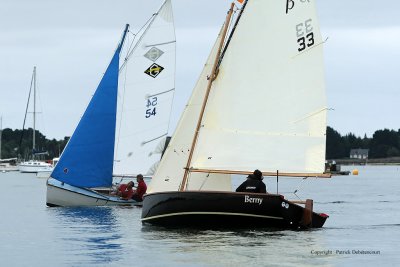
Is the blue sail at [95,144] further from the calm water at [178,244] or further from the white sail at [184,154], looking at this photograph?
the white sail at [184,154]

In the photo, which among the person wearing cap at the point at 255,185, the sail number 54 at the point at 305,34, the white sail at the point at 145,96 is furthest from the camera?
the white sail at the point at 145,96

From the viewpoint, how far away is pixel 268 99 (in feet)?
126

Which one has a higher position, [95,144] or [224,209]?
[95,144]

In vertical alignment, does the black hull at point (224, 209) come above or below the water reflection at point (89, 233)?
above

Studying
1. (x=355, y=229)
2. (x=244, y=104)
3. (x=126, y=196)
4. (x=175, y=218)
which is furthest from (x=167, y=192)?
(x=126, y=196)

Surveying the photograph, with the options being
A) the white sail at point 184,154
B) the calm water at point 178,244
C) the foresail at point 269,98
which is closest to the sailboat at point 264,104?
the foresail at point 269,98

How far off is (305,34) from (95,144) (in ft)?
68.8

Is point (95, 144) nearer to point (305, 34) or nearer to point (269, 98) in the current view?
point (269, 98)

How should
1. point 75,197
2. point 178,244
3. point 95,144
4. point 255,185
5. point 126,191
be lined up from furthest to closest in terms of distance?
point 95,144
point 75,197
point 126,191
point 255,185
point 178,244

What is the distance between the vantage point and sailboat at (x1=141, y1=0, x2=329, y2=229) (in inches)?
1485

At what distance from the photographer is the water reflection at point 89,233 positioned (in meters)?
31.9

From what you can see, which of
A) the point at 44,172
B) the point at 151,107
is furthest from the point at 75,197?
the point at 44,172

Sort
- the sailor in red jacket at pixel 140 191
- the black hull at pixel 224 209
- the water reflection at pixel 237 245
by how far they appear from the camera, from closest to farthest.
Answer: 1. the water reflection at pixel 237 245
2. the black hull at pixel 224 209
3. the sailor in red jacket at pixel 140 191

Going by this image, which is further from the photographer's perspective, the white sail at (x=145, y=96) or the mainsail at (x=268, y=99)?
the white sail at (x=145, y=96)
